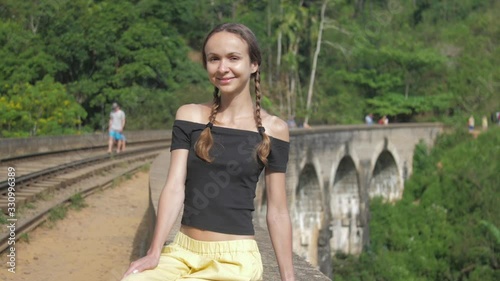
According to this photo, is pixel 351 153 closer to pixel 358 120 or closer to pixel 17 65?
pixel 17 65

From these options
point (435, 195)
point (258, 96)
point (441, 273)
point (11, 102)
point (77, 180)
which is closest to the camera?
point (258, 96)

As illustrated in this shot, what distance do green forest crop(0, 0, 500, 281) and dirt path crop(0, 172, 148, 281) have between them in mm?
8096

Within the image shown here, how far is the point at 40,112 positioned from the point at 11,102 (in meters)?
1.74

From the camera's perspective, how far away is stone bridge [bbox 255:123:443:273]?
20.1 m

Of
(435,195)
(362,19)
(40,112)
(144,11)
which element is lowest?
(435,195)

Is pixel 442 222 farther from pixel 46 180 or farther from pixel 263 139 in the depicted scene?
pixel 263 139

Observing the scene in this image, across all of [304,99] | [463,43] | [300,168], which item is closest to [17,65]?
[300,168]

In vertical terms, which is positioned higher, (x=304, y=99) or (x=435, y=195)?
(x=304, y=99)

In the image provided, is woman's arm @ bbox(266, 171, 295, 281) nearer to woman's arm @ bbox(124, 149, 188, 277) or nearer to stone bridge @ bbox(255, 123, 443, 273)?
woman's arm @ bbox(124, 149, 188, 277)

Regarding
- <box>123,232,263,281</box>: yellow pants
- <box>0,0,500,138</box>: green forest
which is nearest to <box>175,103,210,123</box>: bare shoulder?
<box>123,232,263,281</box>: yellow pants

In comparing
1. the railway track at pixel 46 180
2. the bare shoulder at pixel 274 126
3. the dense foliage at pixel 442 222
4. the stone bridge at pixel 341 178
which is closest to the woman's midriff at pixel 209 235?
the bare shoulder at pixel 274 126

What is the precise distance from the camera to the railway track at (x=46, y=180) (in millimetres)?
7387

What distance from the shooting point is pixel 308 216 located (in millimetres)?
21516

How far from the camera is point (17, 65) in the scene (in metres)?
19.1
